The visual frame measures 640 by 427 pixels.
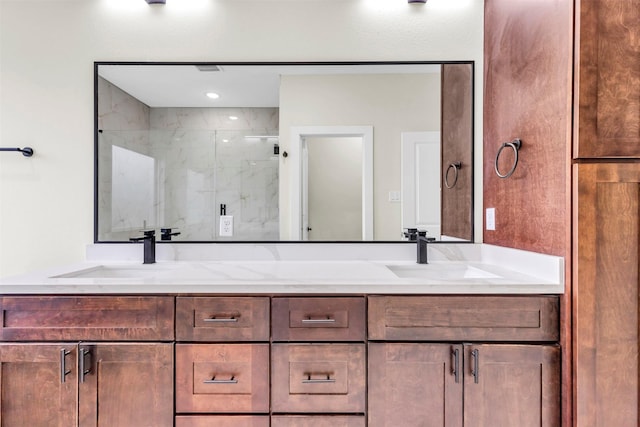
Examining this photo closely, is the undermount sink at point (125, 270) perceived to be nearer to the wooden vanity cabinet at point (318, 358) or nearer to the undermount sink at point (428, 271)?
the wooden vanity cabinet at point (318, 358)

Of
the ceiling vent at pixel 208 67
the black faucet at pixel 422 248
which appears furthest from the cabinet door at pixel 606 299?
the ceiling vent at pixel 208 67

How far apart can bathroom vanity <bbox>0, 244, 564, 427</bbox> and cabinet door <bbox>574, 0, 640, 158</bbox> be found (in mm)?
496

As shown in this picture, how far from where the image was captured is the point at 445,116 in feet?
5.78

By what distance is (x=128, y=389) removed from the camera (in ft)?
3.90

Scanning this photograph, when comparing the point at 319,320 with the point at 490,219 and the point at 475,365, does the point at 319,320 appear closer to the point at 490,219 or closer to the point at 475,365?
the point at 475,365

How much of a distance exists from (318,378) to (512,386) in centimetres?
66

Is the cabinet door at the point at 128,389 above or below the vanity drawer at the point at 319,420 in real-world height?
above

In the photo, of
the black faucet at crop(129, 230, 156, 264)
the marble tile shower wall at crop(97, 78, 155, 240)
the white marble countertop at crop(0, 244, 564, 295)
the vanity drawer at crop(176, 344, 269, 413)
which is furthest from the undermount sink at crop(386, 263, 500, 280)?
the marble tile shower wall at crop(97, 78, 155, 240)

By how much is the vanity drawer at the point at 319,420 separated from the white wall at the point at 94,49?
4.15 ft

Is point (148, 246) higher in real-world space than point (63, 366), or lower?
higher

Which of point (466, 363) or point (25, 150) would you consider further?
point (25, 150)

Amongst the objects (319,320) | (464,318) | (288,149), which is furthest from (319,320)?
(288,149)

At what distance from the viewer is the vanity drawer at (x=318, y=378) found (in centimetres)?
119

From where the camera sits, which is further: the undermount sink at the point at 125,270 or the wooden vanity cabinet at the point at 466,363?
the undermount sink at the point at 125,270
